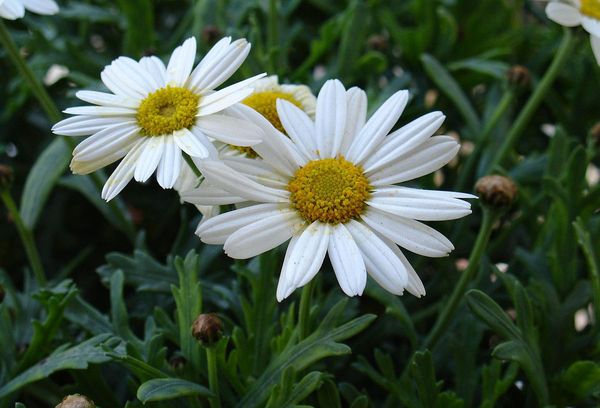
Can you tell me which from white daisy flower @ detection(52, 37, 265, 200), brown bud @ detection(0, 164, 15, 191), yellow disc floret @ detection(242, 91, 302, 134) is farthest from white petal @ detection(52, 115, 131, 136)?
A: brown bud @ detection(0, 164, 15, 191)

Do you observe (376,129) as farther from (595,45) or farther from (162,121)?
(595,45)

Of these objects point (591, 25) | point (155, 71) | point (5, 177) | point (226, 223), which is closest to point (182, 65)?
point (155, 71)

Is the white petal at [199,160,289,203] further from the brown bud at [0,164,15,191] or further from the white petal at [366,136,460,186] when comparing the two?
the brown bud at [0,164,15,191]

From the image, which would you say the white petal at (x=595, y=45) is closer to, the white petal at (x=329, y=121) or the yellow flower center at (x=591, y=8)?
the yellow flower center at (x=591, y=8)

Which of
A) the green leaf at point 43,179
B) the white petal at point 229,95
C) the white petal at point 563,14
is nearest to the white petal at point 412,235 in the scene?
the white petal at point 229,95

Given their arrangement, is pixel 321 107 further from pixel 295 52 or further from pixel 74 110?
pixel 295 52

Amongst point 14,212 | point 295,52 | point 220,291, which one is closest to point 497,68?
point 295,52
